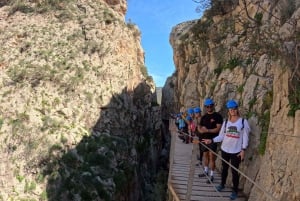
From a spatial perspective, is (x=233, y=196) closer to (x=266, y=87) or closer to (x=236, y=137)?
(x=236, y=137)

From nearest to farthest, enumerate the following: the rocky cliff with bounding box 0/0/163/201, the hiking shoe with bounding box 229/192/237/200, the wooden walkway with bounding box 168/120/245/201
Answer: the wooden walkway with bounding box 168/120/245/201
the hiking shoe with bounding box 229/192/237/200
the rocky cliff with bounding box 0/0/163/201

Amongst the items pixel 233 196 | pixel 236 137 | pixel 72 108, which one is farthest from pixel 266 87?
pixel 72 108

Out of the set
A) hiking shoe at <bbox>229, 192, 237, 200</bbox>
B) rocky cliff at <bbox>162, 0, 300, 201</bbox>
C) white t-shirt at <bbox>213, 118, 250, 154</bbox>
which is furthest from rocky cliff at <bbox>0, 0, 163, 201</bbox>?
white t-shirt at <bbox>213, 118, 250, 154</bbox>

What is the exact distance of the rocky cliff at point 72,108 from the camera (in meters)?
17.7

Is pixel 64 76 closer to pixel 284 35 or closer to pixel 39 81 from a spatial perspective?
pixel 39 81

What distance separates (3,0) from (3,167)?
1881 centimetres

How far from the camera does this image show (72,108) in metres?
21.7

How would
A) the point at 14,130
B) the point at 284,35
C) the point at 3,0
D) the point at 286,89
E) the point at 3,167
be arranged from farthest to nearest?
the point at 3,0 → the point at 14,130 → the point at 3,167 → the point at 284,35 → the point at 286,89

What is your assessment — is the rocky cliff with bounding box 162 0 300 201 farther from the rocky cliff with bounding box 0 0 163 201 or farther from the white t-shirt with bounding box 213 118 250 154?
the rocky cliff with bounding box 0 0 163 201

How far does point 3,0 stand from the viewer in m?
31.0

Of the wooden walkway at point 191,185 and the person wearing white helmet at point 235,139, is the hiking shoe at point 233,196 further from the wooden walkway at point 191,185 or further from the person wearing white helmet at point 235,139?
the wooden walkway at point 191,185

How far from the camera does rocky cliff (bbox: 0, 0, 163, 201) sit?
17688 mm

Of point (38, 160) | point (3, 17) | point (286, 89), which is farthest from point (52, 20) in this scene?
point (286, 89)

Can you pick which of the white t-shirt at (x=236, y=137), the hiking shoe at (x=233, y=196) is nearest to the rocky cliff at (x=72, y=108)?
the hiking shoe at (x=233, y=196)
